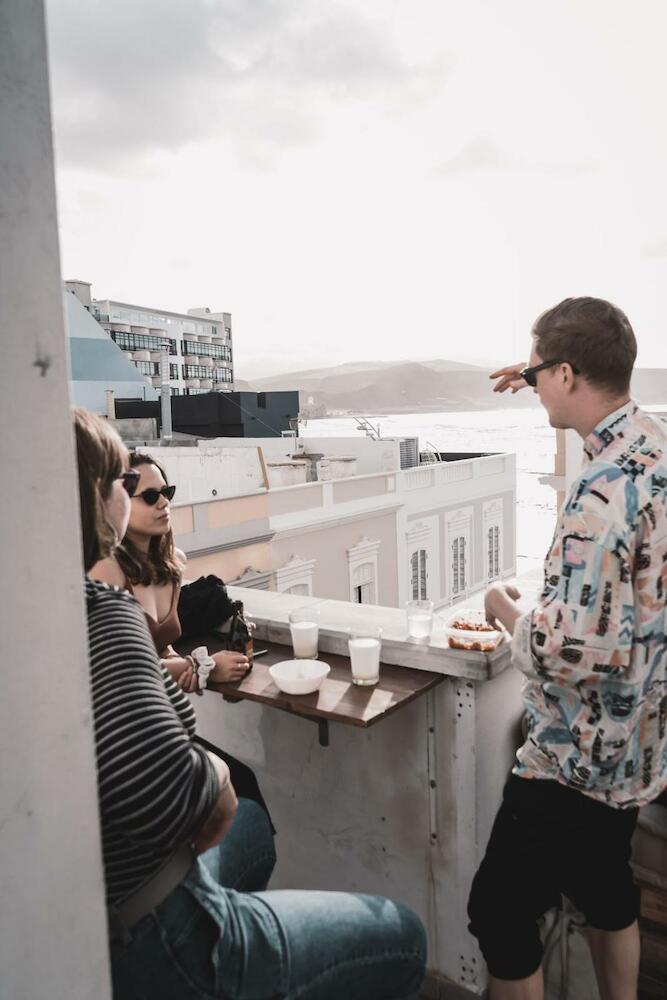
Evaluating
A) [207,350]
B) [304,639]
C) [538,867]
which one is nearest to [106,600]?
[538,867]

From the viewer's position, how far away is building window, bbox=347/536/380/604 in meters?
21.0

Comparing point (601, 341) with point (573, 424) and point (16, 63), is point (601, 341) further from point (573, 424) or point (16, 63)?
point (16, 63)

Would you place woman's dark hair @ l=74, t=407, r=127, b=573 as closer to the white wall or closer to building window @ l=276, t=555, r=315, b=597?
the white wall

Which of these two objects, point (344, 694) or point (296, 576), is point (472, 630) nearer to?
point (344, 694)

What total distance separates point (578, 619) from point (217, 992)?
3.08 ft

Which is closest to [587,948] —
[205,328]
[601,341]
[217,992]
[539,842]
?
[539,842]

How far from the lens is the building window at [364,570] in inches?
826

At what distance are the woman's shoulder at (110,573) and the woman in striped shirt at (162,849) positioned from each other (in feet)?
3.10

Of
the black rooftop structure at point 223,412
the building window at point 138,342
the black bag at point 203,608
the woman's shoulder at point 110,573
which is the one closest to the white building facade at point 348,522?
the black rooftop structure at point 223,412

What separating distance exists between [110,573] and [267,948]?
1.23m

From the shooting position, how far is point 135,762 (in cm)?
97

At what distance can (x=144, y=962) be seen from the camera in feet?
3.33

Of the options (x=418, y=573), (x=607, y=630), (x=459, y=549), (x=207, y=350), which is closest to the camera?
(x=607, y=630)

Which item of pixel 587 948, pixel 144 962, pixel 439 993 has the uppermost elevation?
A: pixel 144 962
